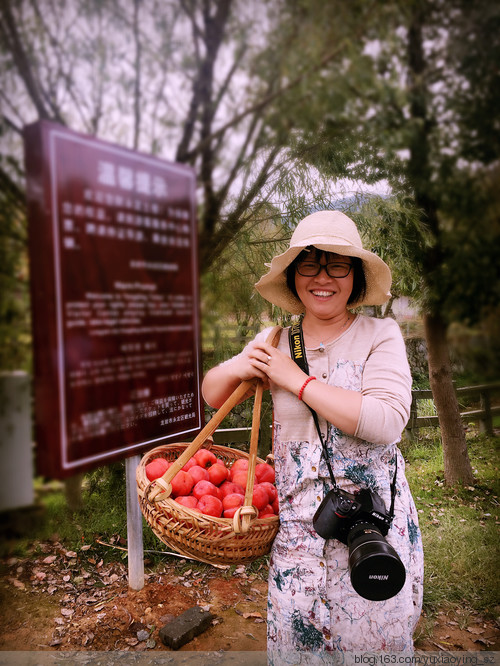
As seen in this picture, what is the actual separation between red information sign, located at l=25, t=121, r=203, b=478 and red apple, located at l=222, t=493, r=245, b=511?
2.01 ft

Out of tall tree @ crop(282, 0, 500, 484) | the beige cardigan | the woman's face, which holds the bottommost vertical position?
the beige cardigan

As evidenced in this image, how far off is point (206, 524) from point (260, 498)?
431mm

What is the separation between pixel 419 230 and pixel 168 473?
1764 mm

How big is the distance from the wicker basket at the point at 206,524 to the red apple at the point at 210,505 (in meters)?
0.20

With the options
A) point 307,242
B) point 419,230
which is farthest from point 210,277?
point 419,230

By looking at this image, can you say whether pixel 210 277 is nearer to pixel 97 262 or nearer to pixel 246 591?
pixel 97 262

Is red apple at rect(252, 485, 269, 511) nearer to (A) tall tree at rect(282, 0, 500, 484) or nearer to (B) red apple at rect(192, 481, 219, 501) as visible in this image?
(B) red apple at rect(192, 481, 219, 501)

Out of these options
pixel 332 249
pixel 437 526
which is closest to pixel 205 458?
pixel 332 249

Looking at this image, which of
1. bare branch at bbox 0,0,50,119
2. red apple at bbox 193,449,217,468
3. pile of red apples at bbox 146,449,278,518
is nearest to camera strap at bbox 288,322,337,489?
pile of red apples at bbox 146,449,278,518

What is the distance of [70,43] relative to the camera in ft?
4.06

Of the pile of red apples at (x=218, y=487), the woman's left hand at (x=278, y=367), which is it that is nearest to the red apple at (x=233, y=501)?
the pile of red apples at (x=218, y=487)

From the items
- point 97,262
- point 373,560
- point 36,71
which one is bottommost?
point 373,560

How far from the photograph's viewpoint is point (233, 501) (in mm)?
1912

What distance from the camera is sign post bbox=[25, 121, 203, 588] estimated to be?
42.3 inches
